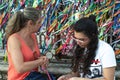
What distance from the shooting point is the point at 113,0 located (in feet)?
12.8

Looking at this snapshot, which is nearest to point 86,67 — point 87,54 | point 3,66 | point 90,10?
point 87,54

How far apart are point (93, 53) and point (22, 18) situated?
839 mm

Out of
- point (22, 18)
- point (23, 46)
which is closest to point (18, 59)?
point (23, 46)

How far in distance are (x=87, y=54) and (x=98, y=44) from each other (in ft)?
0.53

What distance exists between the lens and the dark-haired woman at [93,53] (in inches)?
111

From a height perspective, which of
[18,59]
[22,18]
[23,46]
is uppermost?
[22,18]

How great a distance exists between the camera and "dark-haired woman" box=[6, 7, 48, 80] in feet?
10.1

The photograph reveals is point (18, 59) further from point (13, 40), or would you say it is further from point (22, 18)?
→ point (22, 18)

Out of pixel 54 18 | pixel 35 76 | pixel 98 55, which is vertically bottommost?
pixel 35 76

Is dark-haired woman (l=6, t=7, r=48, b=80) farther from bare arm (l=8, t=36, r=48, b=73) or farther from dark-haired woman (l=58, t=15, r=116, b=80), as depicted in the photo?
dark-haired woman (l=58, t=15, r=116, b=80)

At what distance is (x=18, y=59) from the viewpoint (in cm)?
305

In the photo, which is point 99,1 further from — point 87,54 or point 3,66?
point 3,66

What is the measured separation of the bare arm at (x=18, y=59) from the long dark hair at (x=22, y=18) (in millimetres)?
138

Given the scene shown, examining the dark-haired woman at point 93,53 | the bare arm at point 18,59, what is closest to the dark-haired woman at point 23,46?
the bare arm at point 18,59
